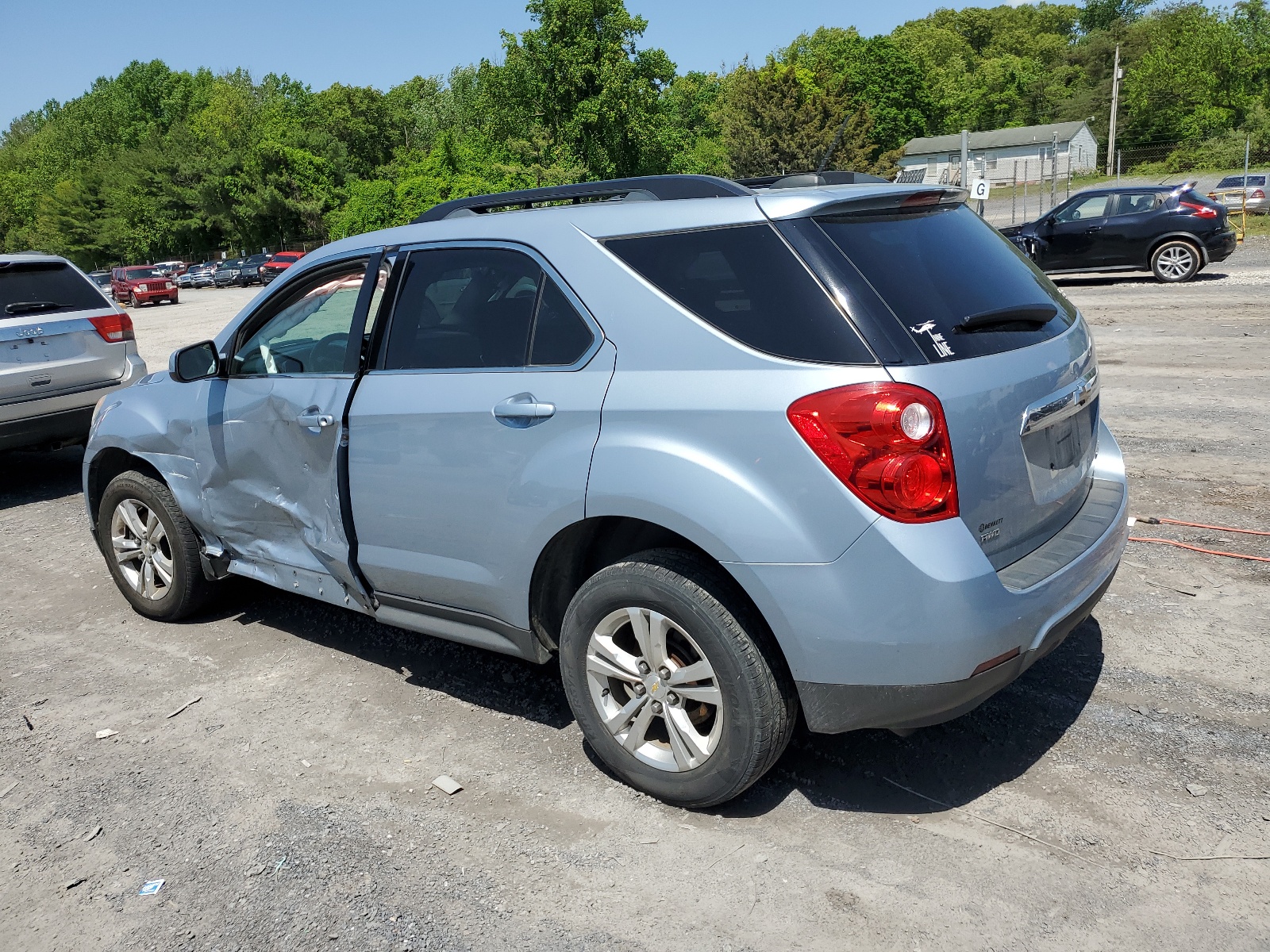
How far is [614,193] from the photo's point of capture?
3.55 metres

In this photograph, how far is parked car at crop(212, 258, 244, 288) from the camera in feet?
196

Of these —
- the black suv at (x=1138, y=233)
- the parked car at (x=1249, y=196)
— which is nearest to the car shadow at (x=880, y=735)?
the black suv at (x=1138, y=233)

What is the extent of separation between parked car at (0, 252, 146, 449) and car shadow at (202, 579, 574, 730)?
3419 mm

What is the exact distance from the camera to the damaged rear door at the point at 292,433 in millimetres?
4066

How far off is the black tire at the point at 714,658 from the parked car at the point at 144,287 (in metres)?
48.8

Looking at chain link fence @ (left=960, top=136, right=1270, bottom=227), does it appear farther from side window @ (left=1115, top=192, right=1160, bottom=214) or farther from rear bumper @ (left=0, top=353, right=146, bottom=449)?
rear bumper @ (left=0, top=353, right=146, bottom=449)

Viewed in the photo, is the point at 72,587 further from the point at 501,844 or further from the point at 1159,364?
the point at 1159,364

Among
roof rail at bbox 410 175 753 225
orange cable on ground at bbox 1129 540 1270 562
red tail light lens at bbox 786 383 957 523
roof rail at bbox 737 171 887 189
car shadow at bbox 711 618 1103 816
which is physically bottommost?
orange cable on ground at bbox 1129 540 1270 562

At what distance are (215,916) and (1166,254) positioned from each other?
19216 mm

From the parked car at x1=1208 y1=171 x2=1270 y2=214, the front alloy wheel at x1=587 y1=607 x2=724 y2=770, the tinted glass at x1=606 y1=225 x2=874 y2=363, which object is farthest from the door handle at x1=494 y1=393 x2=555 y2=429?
the parked car at x1=1208 y1=171 x2=1270 y2=214

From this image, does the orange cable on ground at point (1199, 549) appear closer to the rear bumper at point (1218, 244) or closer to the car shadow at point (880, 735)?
the car shadow at point (880, 735)

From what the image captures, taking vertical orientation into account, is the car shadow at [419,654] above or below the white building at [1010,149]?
below

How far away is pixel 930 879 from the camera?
2.86 metres

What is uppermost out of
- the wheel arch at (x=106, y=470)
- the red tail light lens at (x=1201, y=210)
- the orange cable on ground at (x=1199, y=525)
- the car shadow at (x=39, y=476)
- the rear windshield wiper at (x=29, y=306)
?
the rear windshield wiper at (x=29, y=306)
